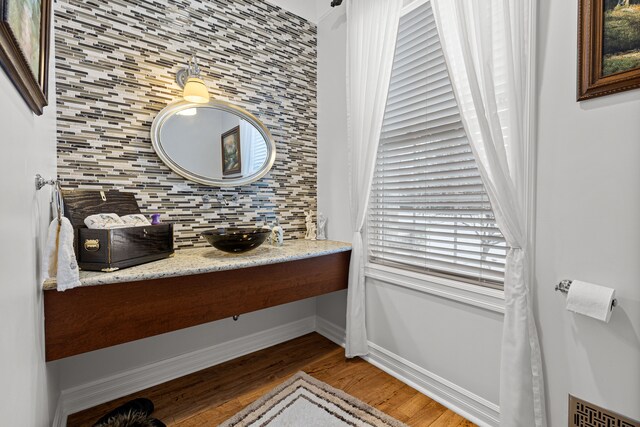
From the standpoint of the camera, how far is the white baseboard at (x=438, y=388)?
4.80ft

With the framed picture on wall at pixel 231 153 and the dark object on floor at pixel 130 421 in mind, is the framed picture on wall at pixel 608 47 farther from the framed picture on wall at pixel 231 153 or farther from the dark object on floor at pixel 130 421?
the dark object on floor at pixel 130 421

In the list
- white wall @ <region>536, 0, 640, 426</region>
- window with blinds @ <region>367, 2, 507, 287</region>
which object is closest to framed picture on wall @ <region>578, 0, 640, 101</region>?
white wall @ <region>536, 0, 640, 426</region>

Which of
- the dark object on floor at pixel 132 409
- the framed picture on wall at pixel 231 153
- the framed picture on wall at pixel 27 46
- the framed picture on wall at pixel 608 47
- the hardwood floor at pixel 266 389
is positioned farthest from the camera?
the framed picture on wall at pixel 231 153

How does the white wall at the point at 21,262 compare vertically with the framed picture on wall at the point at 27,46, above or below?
below

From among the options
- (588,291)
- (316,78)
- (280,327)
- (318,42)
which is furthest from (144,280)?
(318,42)

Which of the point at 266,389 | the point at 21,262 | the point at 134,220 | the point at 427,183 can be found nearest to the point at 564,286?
the point at 427,183

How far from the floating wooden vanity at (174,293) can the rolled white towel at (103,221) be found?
0.77ft

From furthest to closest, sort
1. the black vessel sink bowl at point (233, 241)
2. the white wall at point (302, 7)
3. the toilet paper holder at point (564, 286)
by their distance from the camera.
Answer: the white wall at point (302, 7) < the black vessel sink bowl at point (233, 241) < the toilet paper holder at point (564, 286)

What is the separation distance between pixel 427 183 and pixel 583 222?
29.4 inches

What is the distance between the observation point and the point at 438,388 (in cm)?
167

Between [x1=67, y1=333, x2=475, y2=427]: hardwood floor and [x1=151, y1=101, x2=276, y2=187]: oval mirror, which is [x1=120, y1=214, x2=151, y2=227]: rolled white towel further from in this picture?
[x1=67, y1=333, x2=475, y2=427]: hardwood floor

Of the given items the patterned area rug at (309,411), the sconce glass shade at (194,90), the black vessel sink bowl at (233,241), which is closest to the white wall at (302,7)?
the sconce glass shade at (194,90)

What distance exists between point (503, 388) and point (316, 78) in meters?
2.55

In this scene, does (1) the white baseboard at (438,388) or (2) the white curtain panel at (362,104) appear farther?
(2) the white curtain panel at (362,104)
